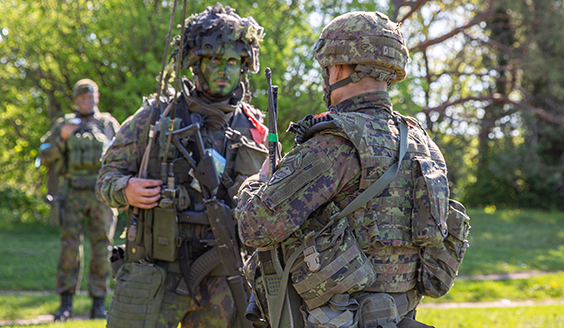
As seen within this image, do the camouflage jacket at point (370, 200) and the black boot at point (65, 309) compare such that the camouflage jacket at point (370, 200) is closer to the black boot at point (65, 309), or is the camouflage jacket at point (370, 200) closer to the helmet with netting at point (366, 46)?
the helmet with netting at point (366, 46)

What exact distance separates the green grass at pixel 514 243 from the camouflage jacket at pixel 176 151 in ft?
23.8

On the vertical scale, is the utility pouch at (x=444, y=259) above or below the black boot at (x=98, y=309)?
above

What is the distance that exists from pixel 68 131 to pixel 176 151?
4.18 metres

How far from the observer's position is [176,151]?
3.38m

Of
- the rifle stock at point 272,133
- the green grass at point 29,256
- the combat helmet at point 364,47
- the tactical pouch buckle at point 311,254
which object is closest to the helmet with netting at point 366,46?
the combat helmet at point 364,47

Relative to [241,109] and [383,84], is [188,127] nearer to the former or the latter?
[241,109]

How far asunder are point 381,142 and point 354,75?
0.34 metres

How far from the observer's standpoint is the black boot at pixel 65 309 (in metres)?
6.33

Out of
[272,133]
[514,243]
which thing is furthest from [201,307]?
[514,243]

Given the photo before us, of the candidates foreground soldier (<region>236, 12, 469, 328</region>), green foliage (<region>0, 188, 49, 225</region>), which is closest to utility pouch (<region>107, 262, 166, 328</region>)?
foreground soldier (<region>236, 12, 469, 328</region>)

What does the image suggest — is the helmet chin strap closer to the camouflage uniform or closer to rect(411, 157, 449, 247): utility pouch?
rect(411, 157, 449, 247): utility pouch

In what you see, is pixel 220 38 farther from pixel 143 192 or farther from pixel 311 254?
pixel 311 254

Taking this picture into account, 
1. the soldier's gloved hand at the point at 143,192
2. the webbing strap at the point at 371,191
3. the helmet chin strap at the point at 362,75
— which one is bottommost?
the soldier's gloved hand at the point at 143,192

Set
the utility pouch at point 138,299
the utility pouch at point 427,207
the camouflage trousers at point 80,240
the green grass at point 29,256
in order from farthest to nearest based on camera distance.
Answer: the green grass at point 29,256
the camouflage trousers at point 80,240
the utility pouch at point 138,299
the utility pouch at point 427,207
